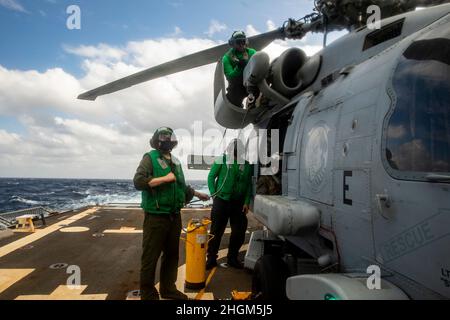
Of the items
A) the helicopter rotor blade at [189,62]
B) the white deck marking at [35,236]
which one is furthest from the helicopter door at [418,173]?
the white deck marking at [35,236]

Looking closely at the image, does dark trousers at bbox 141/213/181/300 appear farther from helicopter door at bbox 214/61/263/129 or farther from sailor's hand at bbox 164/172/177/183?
helicopter door at bbox 214/61/263/129

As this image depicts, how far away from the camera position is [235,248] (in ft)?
17.8

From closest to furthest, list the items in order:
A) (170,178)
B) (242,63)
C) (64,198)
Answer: (170,178), (242,63), (64,198)

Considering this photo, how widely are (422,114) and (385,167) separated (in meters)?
0.35

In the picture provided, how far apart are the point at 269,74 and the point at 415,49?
2.59 m

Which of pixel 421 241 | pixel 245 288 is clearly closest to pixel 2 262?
pixel 245 288

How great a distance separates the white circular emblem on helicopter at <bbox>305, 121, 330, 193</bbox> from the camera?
8.80 ft

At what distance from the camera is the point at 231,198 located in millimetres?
5324

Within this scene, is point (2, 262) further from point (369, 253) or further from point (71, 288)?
point (369, 253)

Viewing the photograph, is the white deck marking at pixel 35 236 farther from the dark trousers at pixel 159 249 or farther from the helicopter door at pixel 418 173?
the helicopter door at pixel 418 173

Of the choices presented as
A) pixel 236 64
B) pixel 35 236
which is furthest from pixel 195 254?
pixel 35 236

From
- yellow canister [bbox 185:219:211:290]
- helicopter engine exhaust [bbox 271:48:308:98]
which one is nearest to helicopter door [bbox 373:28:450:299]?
helicopter engine exhaust [bbox 271:48:308:98]

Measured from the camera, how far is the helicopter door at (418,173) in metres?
1.54

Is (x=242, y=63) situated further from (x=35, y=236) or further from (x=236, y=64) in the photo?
(x=35, y=236)
